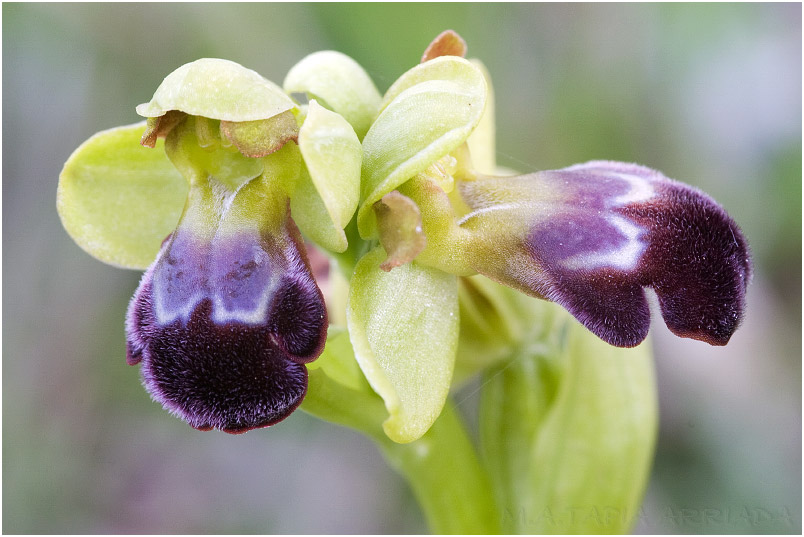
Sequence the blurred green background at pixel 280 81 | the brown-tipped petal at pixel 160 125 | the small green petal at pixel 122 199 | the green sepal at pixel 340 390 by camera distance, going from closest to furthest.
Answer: the brown-tipped petal at pixel 160 125, the green sepal at pixel 340 390, the small green petal at pixel 122 199, the blurred green background at pixel 280 81

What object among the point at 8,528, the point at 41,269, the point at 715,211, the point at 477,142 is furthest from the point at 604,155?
the point at 8,528

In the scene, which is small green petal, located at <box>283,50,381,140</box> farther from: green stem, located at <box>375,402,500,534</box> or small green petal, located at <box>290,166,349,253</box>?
green stem, located at <box>375,402,500,534</box>

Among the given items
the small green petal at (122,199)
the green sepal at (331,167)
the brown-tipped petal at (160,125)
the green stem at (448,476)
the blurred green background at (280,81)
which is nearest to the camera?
the green sepal at (331,167)

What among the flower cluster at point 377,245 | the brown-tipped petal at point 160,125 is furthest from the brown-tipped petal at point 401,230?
the brown-tipped petal at point 160,125

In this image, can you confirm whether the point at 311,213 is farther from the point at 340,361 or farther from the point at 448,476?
the point at 448,476

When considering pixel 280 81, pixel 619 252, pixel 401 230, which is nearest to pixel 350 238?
pixel 401 230

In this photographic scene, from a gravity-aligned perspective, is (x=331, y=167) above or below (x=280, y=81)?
above

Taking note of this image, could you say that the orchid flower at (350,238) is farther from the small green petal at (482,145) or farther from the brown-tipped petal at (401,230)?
the small green petal at (482,145)
